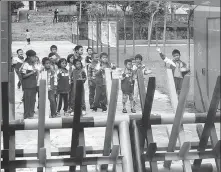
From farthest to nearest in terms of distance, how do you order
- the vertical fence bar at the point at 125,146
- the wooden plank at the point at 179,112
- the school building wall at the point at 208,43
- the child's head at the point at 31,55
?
the child's head at the point at 31,55, the vertical fence bar at the point at 125,146, the wooden plank at the point at 179,112, the school building wall at the point at 208,43

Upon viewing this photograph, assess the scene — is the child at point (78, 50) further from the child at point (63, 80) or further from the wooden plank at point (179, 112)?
the wooden plank at point (179, 112)

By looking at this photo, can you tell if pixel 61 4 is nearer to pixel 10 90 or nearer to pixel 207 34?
pixel 10 90

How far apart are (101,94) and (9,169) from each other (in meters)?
0.38

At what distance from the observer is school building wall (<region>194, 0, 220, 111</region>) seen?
1.90 feet

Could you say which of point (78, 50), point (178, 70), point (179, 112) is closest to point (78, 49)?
point (78, 50)

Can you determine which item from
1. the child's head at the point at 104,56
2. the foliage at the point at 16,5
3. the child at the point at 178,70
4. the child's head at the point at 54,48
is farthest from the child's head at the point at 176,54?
the foliage at the point at 16,5

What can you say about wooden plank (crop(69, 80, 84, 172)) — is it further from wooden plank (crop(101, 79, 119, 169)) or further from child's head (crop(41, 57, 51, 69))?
child's head (crop(41, 57, 51, 69))

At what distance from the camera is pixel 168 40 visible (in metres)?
1.05

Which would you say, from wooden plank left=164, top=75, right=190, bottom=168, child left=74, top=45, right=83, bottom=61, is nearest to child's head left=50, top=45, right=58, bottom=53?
child left=74, top=45, right=83, bottom=61

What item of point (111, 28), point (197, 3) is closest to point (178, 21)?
point (111, 28)

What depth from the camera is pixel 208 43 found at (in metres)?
0.60

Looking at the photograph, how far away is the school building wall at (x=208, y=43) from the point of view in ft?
1.90

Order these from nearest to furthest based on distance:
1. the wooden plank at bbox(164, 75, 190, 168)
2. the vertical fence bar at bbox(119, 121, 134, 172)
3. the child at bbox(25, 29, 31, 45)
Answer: the wooden plank at bbox(164, 75, 190, 168), the vertical fence bar at bbox(119, 121, 134, 172), the child at bbox(25, 29, 31, 45)

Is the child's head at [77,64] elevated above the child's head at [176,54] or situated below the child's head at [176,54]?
below
